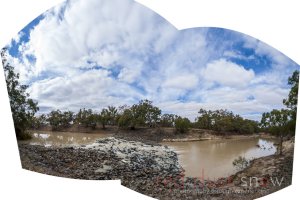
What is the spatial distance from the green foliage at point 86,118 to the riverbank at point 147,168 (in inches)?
12.5

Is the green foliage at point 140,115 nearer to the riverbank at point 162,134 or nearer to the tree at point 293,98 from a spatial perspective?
the riverbank at point 162,134

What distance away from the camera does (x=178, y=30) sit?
23.1ft

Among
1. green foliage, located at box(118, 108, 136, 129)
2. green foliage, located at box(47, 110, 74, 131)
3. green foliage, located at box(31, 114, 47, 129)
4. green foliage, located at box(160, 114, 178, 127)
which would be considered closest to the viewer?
green foliage, located at box(160, 114, 178, 127)

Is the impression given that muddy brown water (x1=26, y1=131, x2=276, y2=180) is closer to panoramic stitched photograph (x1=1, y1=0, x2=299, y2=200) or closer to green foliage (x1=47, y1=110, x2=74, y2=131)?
panoramic stitched photograph (x1=1, y1=0, x2=299, y2=200)

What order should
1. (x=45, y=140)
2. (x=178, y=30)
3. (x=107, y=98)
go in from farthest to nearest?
(x=45, y=140) → (x=107, y=98) → (x=178, y=30)

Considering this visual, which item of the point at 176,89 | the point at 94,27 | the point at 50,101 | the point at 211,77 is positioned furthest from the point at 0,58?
the point at 211,77

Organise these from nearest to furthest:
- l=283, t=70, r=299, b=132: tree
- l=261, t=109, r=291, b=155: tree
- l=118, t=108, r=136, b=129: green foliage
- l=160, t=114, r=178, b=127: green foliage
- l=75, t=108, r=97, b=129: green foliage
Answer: l=283, t=70, r=299, b=132: tree → l=261, t=109, r=291, b=155: tree → l=160, t=114, r=178, b=127: green foliage → l=118, t=108, r=136, b=129: green foliage → l=75, t=108, r=97, b=129: green foliage

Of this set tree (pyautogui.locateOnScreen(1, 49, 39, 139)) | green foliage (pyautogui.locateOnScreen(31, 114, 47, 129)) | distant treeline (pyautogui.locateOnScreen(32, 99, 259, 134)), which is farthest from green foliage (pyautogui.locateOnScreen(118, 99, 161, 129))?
tree (pyautogui.locateOnScreen(1, 49, 39, 139))

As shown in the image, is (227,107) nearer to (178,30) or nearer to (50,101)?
(178,30)

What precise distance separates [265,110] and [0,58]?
4.17 m

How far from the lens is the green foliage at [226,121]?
720cm

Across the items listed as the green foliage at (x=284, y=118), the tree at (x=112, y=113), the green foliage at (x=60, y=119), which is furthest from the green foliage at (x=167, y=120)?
the green foliage at (x=60, y=119)

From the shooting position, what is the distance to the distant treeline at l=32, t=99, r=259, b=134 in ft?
23.7

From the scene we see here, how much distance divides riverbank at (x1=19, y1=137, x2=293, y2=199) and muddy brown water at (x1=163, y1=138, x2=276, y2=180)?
9 centimetres
